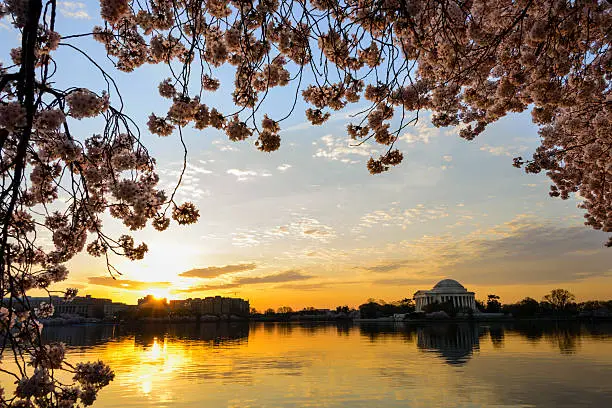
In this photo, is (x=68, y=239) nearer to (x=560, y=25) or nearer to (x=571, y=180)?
(x=560, y=25)

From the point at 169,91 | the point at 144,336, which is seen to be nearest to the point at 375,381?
the point at 169,91

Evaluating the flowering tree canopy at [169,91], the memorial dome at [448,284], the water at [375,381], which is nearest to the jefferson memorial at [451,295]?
the memorial dome at [448,284]

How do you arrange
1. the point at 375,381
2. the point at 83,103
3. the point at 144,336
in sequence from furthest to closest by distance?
the point at 144,336, the point at 375,381, the point at 83,103

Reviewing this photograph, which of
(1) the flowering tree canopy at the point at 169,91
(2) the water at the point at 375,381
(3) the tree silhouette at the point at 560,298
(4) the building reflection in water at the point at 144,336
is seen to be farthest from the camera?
(3) the tree silhouette at the point at 560,298

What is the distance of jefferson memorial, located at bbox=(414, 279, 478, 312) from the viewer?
161000mm

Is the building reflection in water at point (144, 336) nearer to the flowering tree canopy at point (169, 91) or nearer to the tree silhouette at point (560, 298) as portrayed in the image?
the flowering tree canopy at point (169, 91)

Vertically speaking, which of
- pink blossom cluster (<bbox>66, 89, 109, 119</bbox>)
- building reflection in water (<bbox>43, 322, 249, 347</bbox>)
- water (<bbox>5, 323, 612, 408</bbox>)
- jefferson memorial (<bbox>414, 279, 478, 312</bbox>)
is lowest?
building reflection in water (<bbox>43, 322, 249, 347</bbox>)

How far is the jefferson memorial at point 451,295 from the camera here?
16100 cm

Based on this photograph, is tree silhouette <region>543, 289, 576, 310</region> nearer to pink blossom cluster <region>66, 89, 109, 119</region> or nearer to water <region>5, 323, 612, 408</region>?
water <region>5, 323, 612, 408</region>

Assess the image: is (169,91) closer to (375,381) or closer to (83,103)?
(83,103)

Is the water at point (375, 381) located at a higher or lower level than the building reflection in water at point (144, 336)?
higher

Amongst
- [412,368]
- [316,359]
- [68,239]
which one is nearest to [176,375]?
[316,359]

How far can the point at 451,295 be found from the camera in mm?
161000

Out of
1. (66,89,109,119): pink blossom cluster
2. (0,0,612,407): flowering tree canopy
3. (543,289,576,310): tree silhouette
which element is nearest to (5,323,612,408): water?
(0,0,612,407): flowering tree canopy
